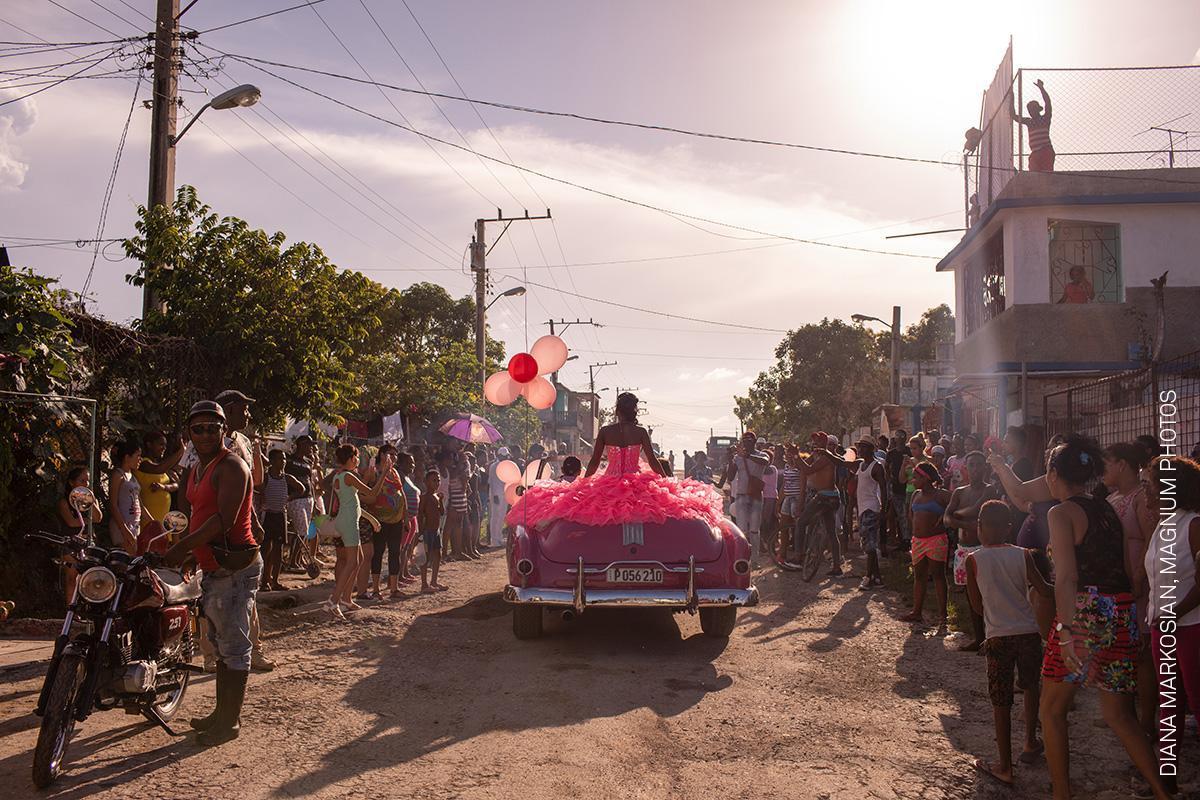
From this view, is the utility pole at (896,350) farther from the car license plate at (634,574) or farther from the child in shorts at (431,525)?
the car license plate at (634,574)

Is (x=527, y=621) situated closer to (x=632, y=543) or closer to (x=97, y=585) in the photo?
(x=632, y=543)

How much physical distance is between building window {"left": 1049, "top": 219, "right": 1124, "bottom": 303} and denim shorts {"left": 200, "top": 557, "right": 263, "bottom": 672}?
16.9 meters

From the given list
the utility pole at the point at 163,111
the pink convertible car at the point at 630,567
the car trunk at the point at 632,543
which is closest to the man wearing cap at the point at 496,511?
the utility pole at the point at 163,111

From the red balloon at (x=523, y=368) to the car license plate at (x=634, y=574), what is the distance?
233 inches

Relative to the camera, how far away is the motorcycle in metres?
4.64

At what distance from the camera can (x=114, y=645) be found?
501cm

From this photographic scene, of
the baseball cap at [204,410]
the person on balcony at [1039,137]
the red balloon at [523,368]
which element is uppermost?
the person on balcony at [1039,137]

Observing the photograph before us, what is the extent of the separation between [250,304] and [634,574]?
6626mm

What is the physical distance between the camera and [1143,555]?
5395 millimetres

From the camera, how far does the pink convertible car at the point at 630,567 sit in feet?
25.6

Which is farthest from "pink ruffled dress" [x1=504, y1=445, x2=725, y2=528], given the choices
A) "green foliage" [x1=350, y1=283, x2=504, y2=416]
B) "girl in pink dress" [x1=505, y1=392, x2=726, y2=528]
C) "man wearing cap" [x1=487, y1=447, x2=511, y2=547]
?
"green foliage" [x1=350, y1=283, x2=504, y2=416]

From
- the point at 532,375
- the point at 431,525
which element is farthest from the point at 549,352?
the point at 431,525

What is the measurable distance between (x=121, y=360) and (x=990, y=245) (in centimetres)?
1683

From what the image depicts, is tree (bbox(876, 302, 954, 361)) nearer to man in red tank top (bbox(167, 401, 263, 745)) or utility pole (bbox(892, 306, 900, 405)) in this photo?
utility pole (bbox(892, 306, 900, 405))
